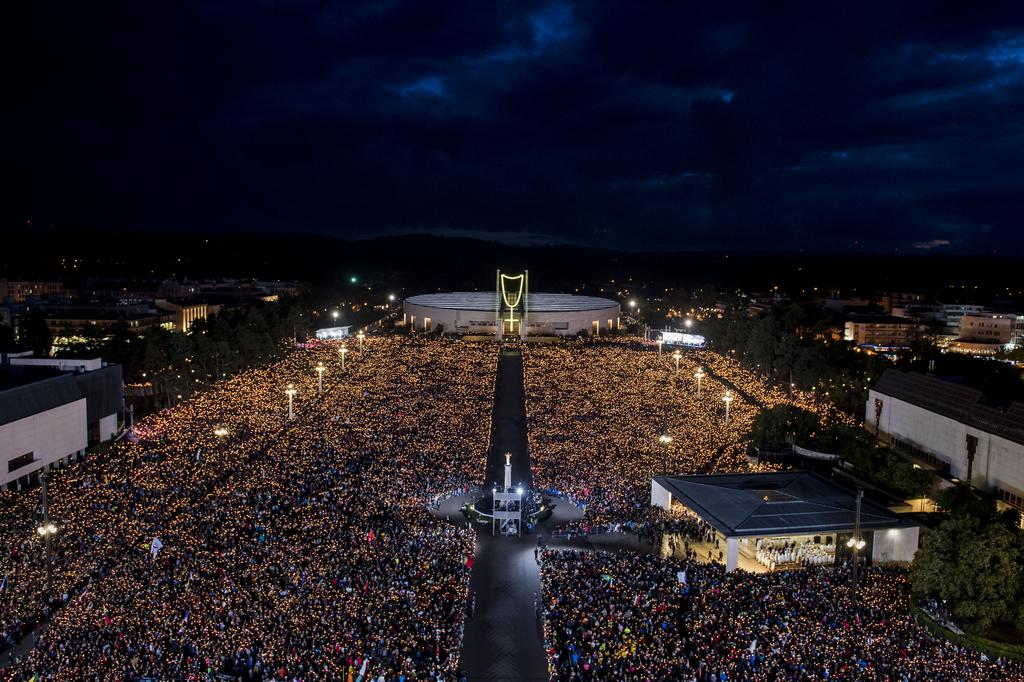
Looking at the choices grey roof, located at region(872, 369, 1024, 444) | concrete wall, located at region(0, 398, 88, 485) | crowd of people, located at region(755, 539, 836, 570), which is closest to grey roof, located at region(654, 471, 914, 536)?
crowd of people, located at region(755, 539, 836, 570)

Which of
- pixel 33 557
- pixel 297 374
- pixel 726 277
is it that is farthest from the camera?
pixel 726 277

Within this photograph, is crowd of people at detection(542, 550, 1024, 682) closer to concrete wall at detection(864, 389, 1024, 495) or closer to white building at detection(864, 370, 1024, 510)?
concrete wall at detection(864, 389, 1024, 495)

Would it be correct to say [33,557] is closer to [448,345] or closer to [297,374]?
[297,374]

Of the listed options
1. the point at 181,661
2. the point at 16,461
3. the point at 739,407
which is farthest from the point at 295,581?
the point at 739,407

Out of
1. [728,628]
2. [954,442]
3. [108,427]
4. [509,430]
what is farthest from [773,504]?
[108,427]

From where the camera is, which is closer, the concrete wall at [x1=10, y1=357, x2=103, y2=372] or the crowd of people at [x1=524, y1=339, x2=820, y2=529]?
the crowd of people at [x1=524, y1=339, x2=820, y2=529]

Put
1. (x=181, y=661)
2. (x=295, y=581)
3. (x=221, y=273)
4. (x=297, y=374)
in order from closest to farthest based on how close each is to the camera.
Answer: (x=181, y=661)
(x=295, y=581)
(x=297, y=374)
(x=221, y=273)

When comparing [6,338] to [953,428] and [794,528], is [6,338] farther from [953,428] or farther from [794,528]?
[953,428]
